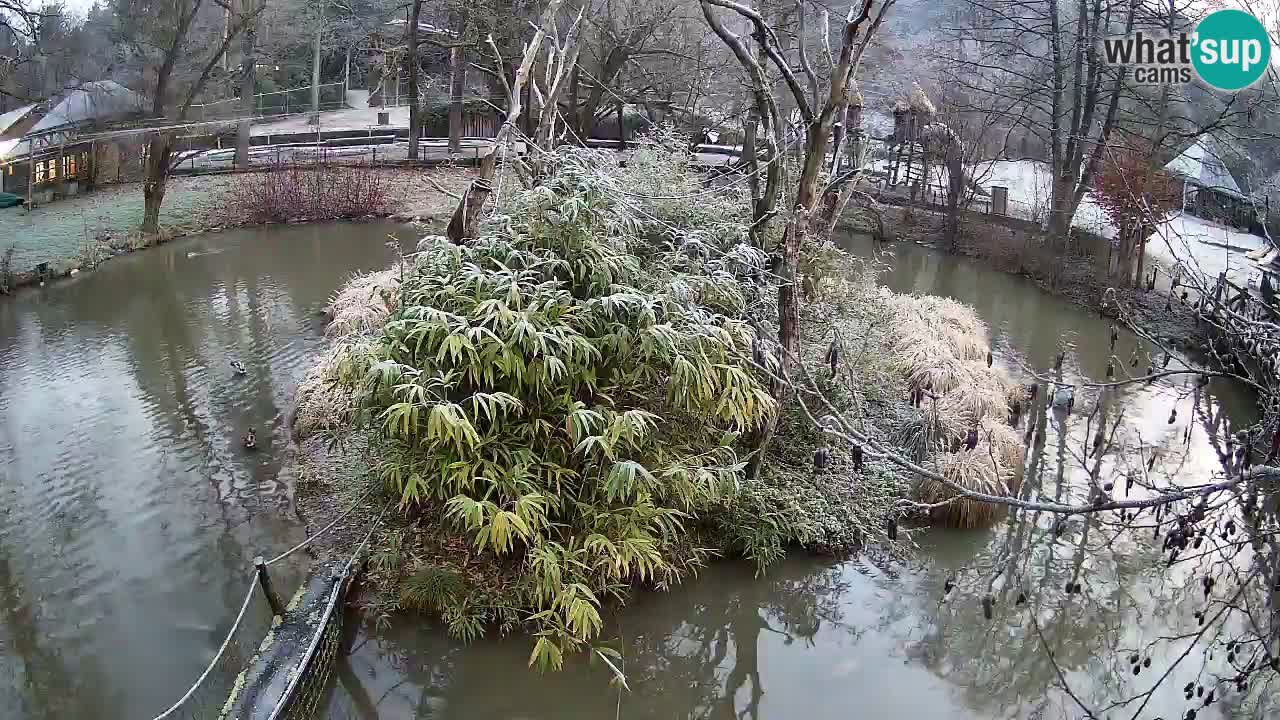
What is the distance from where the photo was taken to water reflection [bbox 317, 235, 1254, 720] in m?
4.77

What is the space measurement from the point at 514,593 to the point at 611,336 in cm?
142

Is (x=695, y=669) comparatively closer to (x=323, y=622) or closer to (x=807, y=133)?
(x=323, y=622)

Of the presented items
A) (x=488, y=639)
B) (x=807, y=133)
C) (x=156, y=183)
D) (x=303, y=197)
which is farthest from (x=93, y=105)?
(x=488, y=639)

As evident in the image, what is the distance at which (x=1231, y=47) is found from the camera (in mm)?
8125

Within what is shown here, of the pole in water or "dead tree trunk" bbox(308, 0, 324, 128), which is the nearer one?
the pole in water

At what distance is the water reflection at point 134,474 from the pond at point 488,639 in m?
0.02

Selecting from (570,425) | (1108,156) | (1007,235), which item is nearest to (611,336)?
(570,425)

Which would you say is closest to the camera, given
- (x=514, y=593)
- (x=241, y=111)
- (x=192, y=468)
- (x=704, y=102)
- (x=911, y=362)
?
(x=514, y=593)

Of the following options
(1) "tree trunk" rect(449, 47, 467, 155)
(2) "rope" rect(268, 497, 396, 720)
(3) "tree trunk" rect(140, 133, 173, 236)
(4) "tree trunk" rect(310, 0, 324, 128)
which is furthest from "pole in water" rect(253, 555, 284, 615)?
(4) "tree trunk" rect(310, 0, 324, 128)

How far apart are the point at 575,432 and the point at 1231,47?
22.5ft

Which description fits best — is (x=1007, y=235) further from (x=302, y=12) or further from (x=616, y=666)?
(x=302, y=12)

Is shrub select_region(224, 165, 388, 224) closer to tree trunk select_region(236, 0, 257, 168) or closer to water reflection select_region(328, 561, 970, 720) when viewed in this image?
tree trunk select_region(236, 0, 257, 168)

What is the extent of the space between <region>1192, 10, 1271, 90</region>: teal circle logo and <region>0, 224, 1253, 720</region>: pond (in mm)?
2817

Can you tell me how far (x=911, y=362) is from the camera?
319 inches
